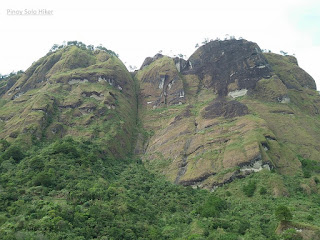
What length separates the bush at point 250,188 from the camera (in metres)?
55.5

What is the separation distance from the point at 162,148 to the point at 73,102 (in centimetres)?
2930

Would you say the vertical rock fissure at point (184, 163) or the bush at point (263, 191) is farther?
the vertical rock fissure at point (184, 163)

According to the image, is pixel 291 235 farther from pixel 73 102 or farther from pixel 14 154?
pixel 73 102

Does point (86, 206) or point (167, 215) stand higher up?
point (86, 206)

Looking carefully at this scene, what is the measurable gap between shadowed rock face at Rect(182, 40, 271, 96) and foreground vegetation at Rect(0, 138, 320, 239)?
129 ft

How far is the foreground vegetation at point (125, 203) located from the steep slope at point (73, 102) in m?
10.0

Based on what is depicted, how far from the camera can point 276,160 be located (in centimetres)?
6650

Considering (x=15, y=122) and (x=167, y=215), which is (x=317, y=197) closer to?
(x=167, y=215)

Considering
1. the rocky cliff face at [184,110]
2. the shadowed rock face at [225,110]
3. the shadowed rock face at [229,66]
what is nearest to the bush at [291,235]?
the rocky cliff face at [184,110]

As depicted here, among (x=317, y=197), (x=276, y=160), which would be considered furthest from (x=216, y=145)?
(x=317, y=197)

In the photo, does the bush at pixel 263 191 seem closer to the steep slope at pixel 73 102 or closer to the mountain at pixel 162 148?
the mountain at pixel 162 148

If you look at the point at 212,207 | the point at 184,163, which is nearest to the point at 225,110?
the point at 184,163

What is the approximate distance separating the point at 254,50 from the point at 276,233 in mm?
76607

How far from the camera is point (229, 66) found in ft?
347
